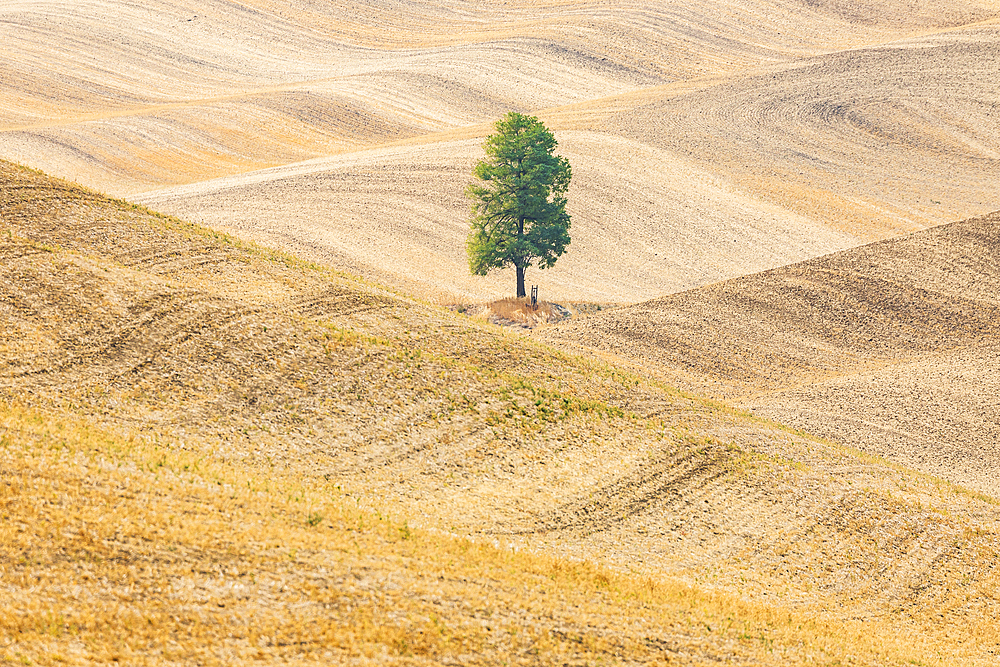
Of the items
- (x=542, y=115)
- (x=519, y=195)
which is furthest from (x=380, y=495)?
(x=542, y=115)

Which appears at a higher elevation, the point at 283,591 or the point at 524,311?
the point at 283,591

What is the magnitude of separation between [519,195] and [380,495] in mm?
29845

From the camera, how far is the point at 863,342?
149 feet

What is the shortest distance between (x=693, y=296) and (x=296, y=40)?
8434 cm

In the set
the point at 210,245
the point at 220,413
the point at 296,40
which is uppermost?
the point at 296,40

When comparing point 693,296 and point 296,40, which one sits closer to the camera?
point 693,296

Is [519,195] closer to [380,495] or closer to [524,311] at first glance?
[524,311]

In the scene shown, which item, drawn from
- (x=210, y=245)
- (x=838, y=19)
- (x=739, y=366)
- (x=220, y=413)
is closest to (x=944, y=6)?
(x=838, y=19)

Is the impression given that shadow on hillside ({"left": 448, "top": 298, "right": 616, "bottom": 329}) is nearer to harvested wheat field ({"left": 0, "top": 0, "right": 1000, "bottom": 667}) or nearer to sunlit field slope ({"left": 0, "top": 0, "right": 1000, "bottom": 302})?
harvested wheat field ({"left": 0, "top": 0, "right": 1000, "bottom": 667})

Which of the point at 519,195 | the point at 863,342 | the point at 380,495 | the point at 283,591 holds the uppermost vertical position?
the point at 519,195

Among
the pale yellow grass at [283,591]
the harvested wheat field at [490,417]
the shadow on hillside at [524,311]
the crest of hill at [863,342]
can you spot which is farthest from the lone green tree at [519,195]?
the pale yellow grass at [283,591]

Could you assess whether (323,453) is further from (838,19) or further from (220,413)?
(838,19)

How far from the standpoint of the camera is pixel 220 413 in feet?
83.0

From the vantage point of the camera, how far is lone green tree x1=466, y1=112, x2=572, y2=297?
5038 centimetres
